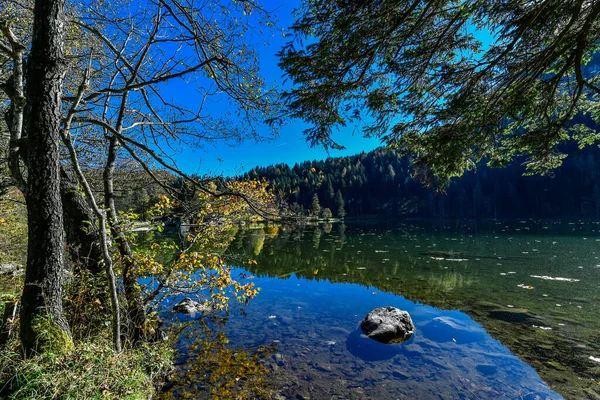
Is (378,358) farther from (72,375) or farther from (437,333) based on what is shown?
(72,375)

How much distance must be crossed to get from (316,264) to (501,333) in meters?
10.3

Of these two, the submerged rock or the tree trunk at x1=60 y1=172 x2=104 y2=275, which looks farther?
the submerged rock

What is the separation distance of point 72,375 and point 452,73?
250 inches

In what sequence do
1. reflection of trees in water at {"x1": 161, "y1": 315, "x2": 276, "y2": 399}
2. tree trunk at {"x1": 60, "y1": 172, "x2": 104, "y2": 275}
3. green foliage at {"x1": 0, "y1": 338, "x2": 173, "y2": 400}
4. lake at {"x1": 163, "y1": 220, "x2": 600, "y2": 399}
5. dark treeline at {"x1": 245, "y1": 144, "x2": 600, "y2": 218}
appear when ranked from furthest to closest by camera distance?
dark treeline at {"x1": 245, "y1": 144, "x2": 600, "y2": 218} < lake at {"x1": 163, "y1": 220, "x2": 600, "y2": 399} < reflection of trees in water at {"x1": 161, "y1": 315, "x2": 276, "y2": 399} < tree trunk at {"x1": 60, "y1": 172, "x2": 104, "y2": 275} < green foliage at {"x1": 0, "y1": 338, "x2": 173, "y2": 400}

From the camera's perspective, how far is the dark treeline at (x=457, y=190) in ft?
274

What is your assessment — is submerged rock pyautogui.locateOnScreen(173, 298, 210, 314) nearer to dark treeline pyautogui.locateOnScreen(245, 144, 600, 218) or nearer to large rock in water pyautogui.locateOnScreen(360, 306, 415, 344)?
large rock in water pyautogui.locateOnScreen(360, 306, 415, 344)

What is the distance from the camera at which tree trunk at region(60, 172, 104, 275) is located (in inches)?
168

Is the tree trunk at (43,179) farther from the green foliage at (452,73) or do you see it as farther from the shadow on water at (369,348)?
the shadow on water at (369,348)

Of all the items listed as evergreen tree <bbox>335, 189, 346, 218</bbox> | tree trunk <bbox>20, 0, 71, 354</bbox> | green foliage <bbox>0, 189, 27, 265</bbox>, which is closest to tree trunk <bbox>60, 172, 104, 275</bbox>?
tree trunk <bbox>20, 0, 71, 354</bbox>

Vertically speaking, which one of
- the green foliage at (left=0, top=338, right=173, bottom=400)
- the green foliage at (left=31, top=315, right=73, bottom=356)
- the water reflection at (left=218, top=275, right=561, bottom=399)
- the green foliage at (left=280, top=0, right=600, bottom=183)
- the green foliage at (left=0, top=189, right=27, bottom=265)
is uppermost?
the green foliage at (left=280, top=0, right=600, bottom=183)

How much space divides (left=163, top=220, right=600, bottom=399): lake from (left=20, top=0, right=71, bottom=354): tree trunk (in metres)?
2.56

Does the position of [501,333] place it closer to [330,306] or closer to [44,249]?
[330,306]

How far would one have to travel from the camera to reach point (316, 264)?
16297 millimetres

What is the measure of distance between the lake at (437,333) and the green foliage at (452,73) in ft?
7.91
